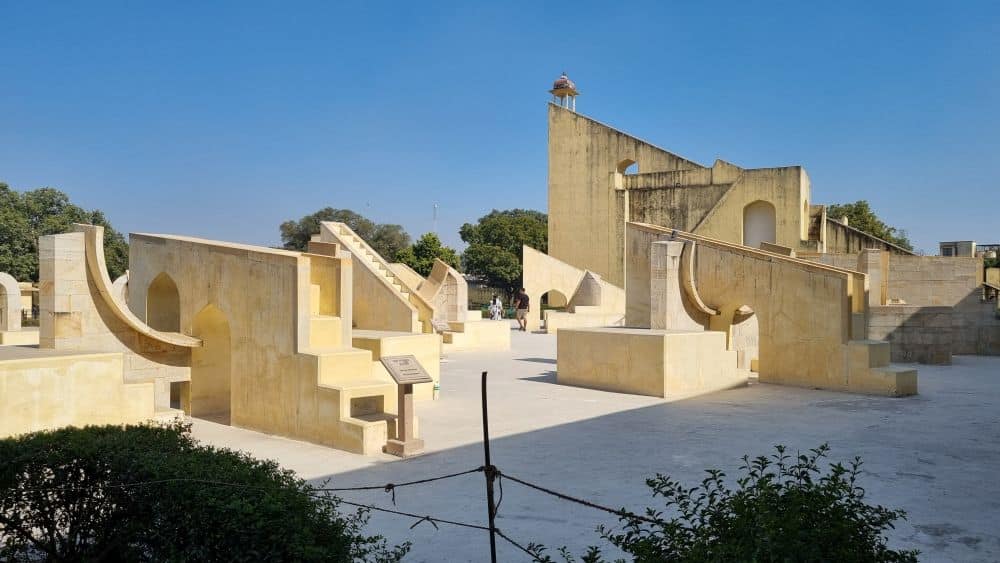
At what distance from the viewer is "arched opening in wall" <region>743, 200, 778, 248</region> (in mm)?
26625

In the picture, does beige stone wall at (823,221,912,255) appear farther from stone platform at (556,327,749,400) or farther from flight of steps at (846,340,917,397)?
stone platform at (556,327,749,400)

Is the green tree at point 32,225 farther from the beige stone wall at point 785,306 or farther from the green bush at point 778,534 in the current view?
the green bush at point 778,534

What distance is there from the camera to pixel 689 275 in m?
13.3

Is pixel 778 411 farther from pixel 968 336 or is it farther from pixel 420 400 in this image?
pixel 968 336

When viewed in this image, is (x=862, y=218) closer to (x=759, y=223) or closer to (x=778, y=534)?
(x=759, y=223)

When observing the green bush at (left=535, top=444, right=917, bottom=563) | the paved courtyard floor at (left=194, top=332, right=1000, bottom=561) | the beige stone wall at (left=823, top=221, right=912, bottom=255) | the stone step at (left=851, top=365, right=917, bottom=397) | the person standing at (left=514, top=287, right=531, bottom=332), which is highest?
the beige stone wall at (left=823, top=221, right=912, bottom=255)

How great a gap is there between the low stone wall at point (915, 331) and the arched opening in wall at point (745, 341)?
349 centimetres

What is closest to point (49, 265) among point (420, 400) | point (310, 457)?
point (310, 457)

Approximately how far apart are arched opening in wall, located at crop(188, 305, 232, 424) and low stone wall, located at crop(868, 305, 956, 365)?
1442cm

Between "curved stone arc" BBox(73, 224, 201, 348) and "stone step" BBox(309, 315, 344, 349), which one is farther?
"stone step" BBox(309, 315, 344, 349)

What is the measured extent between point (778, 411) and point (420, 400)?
5.34 meters

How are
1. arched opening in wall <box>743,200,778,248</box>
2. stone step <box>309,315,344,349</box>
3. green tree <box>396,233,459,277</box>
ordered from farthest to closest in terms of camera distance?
green tree <box>396,233,459,277</box>
arched opening in wall <box>743,200,778,248</box>
stone step <box>309,315,344,349</box>

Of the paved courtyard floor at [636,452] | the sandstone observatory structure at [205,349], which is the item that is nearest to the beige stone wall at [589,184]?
the paved courtyard floor at [636,452]

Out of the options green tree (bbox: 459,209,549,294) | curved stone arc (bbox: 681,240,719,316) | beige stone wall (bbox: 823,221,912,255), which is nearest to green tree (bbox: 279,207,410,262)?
green tree (bbox: 459,209,549,294)
